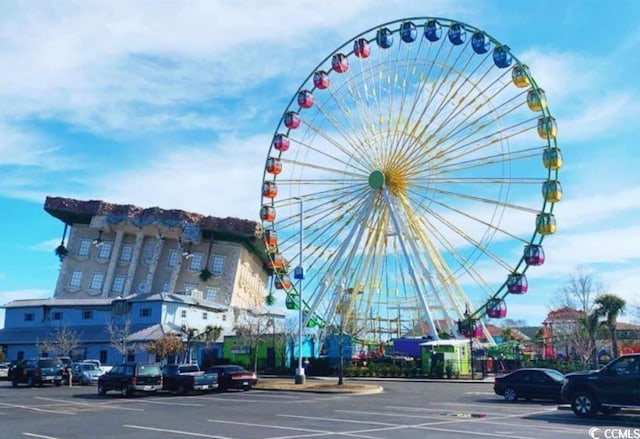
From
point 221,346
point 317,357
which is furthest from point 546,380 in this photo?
point 221,346

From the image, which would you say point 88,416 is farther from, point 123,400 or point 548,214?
point 548,214

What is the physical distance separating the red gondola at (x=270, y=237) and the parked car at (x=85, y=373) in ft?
49.8

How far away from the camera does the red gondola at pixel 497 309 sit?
140 feet

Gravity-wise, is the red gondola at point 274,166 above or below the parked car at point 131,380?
above

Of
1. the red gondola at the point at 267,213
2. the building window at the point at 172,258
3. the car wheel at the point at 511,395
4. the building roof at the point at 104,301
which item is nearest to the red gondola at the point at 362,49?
the red gondola at the point at 267,213

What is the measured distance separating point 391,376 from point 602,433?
34.1m

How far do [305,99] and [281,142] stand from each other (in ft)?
12.4

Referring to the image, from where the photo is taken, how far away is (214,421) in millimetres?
18844

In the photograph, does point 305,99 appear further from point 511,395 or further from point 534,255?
point 511,395

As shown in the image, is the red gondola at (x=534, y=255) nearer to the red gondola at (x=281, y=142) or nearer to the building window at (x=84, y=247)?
the red gondola at (x=281, y=142)

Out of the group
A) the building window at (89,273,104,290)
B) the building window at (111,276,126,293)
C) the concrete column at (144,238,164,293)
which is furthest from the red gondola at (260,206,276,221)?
the building window at (89,273,104,290)

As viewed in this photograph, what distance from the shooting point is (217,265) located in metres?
85.2

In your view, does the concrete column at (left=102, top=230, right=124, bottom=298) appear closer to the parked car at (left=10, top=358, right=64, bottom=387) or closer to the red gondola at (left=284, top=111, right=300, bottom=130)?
the parked car at (left=10, top=358, right=64, bottom=387)

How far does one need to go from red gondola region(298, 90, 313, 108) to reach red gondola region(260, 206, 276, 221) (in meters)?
8.15
